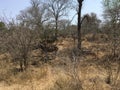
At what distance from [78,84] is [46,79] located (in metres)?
2.78

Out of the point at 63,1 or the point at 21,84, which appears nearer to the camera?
the point at 21,84

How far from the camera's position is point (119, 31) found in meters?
13.6

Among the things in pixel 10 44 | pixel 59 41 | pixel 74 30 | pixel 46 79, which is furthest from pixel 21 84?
pixel 74 30

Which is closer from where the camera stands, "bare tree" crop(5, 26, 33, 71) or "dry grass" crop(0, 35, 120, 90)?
"dry grass" crop(0, 35, 120, 90)

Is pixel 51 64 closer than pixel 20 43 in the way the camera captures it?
No

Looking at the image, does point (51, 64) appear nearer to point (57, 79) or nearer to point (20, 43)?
point (20, 43)

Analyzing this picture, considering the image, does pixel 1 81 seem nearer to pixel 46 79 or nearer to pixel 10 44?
pixel 46 79

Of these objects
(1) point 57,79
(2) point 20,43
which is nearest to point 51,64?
(2) point 20,43

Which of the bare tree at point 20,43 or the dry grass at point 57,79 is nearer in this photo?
the dry grass at point 57,79

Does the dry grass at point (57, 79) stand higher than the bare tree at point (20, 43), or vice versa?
the bare tree at point (20, 43)

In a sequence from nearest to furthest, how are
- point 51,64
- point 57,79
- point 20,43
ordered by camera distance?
point 57,79
point 20,43
point 51,64

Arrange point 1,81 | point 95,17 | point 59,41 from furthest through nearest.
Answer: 1. point 95,17
2. point 59,41
3. point 1,81

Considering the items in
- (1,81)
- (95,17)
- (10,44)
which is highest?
(95,17)

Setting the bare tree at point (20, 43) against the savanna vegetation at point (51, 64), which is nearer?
the savanna vegetation at point (51, 64)
